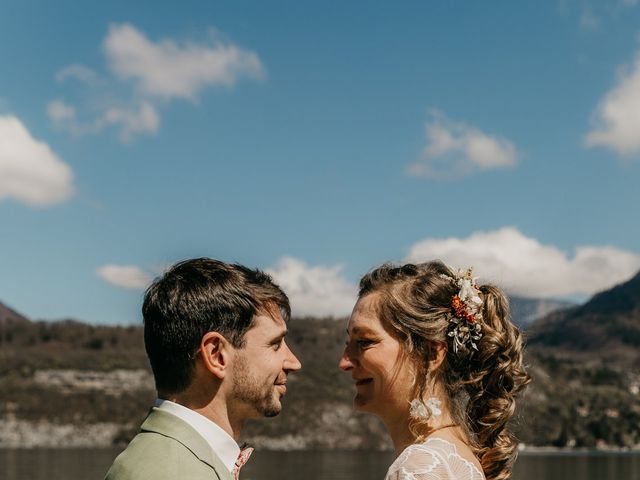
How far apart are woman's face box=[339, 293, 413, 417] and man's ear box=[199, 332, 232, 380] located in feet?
3.27

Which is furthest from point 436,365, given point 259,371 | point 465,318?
point 259,371

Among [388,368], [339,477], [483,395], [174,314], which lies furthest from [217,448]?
[339,477]

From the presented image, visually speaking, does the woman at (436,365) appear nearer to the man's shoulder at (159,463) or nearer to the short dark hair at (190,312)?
the short dark hair at (190,312)

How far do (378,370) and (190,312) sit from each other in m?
1.31

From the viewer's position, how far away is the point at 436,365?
5.29 m

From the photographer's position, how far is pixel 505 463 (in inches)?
210

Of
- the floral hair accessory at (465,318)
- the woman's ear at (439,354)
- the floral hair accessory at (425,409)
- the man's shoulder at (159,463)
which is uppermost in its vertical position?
the floral hair accessory at (465,318)

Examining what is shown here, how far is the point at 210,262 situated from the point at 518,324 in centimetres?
233

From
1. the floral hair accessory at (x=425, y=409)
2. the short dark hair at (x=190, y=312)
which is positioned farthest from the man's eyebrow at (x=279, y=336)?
the floral hair accessory at (x=425, y=409)

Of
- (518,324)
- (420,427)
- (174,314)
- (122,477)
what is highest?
(518,324)

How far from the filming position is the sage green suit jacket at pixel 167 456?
3.92 meters

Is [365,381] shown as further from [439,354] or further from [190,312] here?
[190,312]

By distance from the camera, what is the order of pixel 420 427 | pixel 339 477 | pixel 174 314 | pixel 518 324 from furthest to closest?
pixel 339 477
pixel 518 324
pixel 420 427
pixel 174 314

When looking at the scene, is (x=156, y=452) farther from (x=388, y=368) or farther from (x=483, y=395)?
(x=483, y=395)
